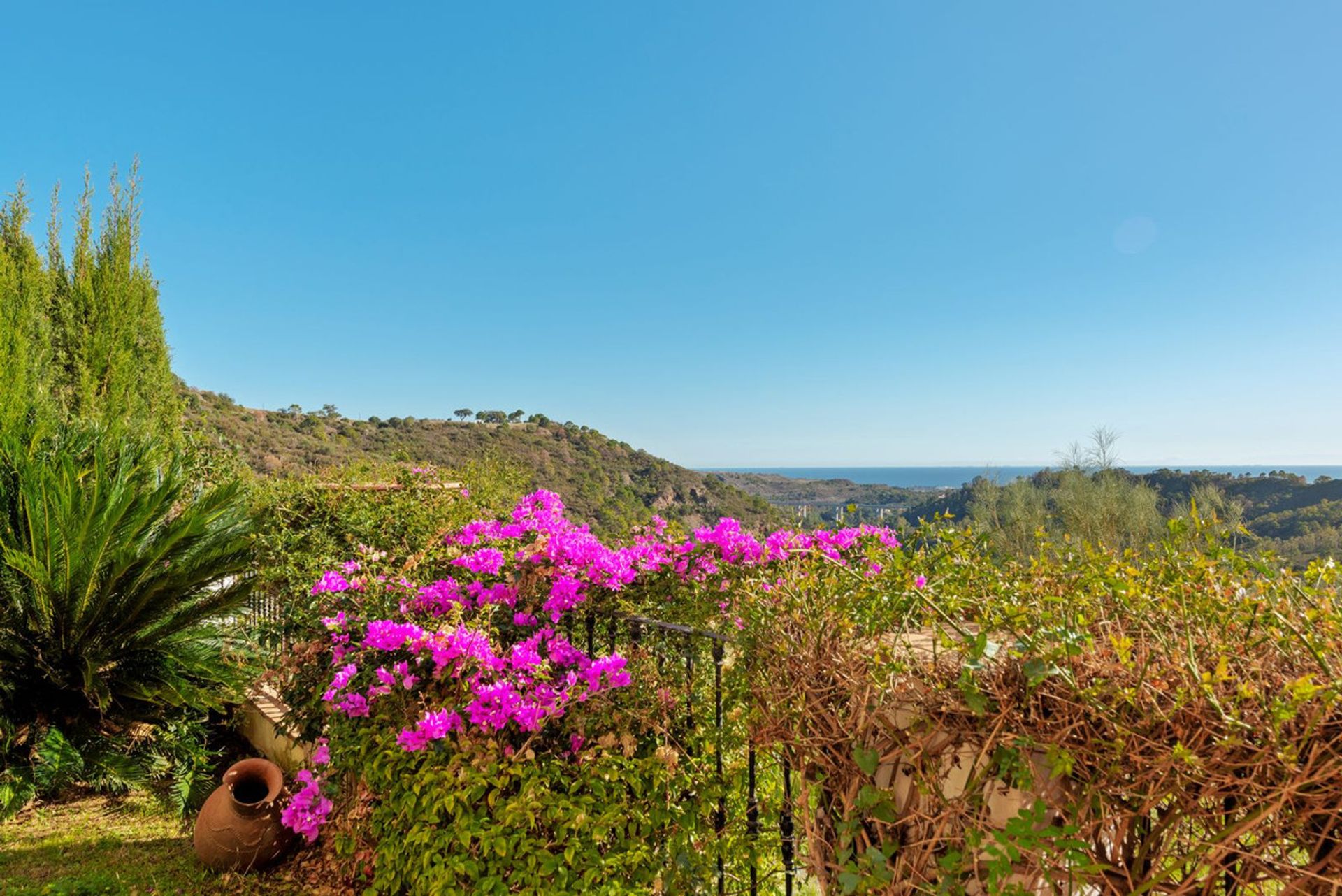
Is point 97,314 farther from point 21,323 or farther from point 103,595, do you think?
point 103,595

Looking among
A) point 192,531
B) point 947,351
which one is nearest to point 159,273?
point 192,531

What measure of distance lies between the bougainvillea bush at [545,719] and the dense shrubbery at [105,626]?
1963 mm

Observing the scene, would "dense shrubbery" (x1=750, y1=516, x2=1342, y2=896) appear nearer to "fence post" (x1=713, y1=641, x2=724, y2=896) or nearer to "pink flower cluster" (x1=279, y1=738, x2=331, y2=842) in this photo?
"fence post" (x1=713, y1=641, x2=724, y2=896)

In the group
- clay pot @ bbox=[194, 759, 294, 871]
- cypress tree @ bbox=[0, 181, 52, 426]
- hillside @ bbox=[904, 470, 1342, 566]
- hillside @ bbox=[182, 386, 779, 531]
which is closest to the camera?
clay pot @ bbox=[194, 759, 294, 871]

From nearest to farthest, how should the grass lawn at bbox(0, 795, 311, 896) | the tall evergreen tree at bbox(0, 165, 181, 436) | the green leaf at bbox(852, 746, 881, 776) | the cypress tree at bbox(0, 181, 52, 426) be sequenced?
the green leaf at bbox(852, 746, 881, 776), the grass lawn at bbox(0, 795, 311, 896), the cypress tree at bbox(0, 181, 52, 426), the tall evergreen tree at bbox(0, 165, 181, 436)

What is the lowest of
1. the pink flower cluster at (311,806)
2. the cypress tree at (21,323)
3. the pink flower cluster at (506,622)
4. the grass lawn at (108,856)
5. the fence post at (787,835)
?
the grass lawn at (108,856)

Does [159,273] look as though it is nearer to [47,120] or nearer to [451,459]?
[47,120]

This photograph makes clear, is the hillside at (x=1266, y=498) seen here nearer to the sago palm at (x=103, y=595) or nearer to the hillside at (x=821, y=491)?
the hillside at (x=821, y=491)

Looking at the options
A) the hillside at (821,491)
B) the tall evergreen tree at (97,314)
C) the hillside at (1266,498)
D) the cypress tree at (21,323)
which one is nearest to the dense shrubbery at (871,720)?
the cypress tree at (21,323)

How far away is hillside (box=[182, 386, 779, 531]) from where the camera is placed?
19359 millimetres

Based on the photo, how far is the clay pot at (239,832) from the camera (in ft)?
9.71

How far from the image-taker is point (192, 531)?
3.96 m

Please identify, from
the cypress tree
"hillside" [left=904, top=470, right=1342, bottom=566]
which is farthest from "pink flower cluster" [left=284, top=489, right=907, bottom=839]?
"hillside" [left=904, top=470, right=1342, bottom=566]

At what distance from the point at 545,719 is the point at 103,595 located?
3.53 metres
